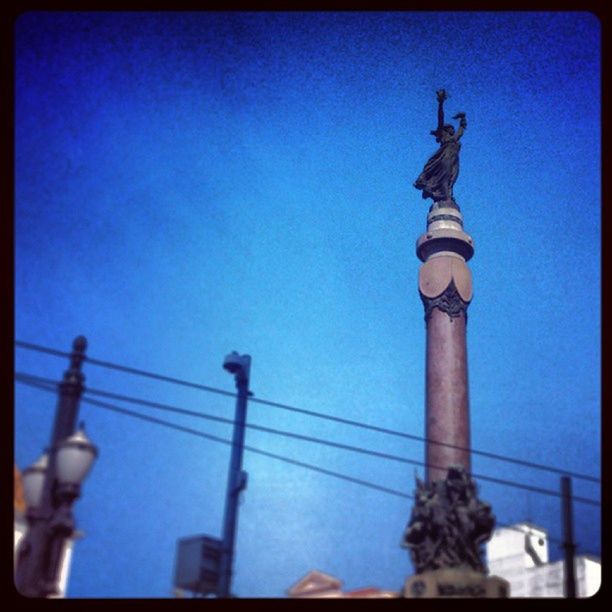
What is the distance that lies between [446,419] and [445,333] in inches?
42.4

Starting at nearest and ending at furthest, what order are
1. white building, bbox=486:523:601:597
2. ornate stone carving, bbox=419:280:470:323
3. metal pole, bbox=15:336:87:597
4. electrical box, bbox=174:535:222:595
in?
1. metal pole, bbox=15:336:87:597
2. electrical box, bbox=174:535:222:595
3. white building, bbox=486:523:601:597
4. ornate stone carving, bbox=419:280:470:323

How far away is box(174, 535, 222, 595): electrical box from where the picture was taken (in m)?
7.89

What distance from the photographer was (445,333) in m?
10.0

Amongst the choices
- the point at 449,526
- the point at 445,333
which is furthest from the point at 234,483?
the point at 445,333

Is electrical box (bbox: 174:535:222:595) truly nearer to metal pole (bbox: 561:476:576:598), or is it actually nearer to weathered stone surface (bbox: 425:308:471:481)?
weathered stone surface (bbox: 425:308:471:481)

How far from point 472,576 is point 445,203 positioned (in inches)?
177

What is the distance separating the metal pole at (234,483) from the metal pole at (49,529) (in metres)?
2.50

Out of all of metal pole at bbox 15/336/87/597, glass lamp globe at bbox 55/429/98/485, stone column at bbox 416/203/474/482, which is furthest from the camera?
stone column at bbox 416/203/474/482

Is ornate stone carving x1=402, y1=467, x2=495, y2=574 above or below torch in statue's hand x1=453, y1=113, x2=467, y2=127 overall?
below

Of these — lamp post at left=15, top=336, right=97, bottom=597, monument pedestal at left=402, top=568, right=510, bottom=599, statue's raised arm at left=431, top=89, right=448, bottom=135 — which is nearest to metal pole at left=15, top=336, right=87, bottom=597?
lamp post at left=15, top=336, right=97, bottom=597

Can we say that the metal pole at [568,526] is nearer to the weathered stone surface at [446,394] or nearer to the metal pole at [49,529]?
the weathered stone surface at [446,394]

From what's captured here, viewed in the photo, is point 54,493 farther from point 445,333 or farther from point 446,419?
point 445,333

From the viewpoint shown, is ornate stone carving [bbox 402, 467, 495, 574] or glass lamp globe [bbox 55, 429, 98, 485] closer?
glass lamp globe [bbox 55, 429, 98, 485]
